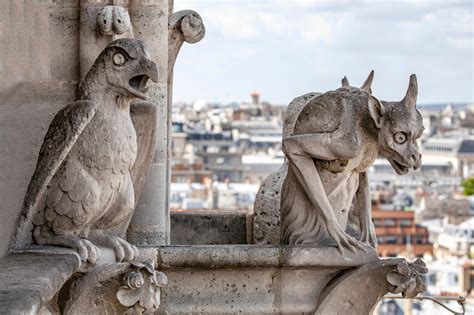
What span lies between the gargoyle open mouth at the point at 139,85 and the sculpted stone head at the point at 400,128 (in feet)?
4.13

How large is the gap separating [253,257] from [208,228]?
6.12 feet

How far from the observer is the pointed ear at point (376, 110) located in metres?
8.92

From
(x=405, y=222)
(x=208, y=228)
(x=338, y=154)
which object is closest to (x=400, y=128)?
(x=338, y=154)

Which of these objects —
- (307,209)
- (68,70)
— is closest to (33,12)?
(68,70)

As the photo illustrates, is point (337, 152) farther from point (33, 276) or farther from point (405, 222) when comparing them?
point (405, 222)

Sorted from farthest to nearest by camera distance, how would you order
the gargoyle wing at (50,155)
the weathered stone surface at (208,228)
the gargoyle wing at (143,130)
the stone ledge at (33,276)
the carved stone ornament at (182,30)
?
1. the weathered stone surface at (208,228)
2. the carved stone ornament at (182,30)
3. the gargoyle wing at (143,130)
4. the gargoyle wing at (50,155)
5. the stone ledge at (33,276)

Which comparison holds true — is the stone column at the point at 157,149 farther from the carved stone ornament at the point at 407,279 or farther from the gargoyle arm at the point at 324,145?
the carved stone ornament at the point at 407,279

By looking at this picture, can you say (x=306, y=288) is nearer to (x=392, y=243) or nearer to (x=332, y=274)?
(x=332, y=274)

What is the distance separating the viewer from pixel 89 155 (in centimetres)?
798

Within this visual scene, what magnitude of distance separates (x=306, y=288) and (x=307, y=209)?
0.34 metres

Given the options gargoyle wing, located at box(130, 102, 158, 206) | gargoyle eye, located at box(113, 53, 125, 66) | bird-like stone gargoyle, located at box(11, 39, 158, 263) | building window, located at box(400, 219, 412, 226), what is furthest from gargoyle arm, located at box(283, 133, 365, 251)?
building window, located at box(400, 219, 412, 226)

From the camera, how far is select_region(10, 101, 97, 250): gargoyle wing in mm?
7902

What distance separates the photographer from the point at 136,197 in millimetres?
8656

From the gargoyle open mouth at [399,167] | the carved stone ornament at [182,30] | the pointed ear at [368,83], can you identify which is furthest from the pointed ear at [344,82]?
the carved stone ornament at [182,30]
